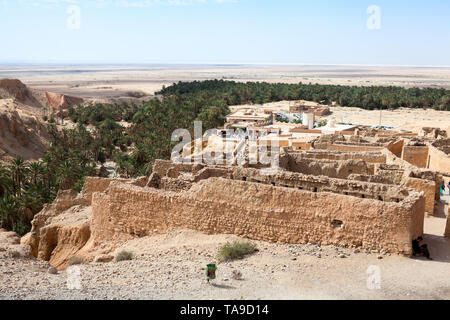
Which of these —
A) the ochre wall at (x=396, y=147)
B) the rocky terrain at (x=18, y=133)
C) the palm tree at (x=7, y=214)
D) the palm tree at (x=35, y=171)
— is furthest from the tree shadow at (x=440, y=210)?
the rocky terrain at (x=18, y=133)

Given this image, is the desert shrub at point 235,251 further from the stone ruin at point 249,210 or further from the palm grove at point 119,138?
the palm grove at point 119,138

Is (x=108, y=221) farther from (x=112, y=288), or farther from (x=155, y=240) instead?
(x=112, y=288)

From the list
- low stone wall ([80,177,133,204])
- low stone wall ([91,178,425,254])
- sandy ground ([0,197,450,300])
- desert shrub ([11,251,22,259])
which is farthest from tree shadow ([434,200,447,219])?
desert shrub ([11,251,22,259])

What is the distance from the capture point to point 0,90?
2958 inches

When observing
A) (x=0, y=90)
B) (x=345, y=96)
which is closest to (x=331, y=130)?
(x=345, y=96)

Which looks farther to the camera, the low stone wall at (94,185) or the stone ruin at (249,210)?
the low stone wall at (94,185)

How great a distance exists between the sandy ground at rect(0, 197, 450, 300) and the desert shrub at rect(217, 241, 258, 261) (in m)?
Result: 0.22

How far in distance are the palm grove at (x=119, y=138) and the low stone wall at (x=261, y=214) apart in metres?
13.3

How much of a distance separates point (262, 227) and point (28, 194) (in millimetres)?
19772

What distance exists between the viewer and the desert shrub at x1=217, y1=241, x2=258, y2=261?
11.6 metres

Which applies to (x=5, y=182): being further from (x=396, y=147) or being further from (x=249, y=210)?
(x=396, y=147)

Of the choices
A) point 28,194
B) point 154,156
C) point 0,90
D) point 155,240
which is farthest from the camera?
point 0,90

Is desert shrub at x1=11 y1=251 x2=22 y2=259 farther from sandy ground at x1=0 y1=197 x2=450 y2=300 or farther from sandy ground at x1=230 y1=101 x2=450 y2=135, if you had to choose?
sandy ground at x1=230 y1=101 x2=450 y2=135

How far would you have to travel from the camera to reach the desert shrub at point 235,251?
1156 centimetres
